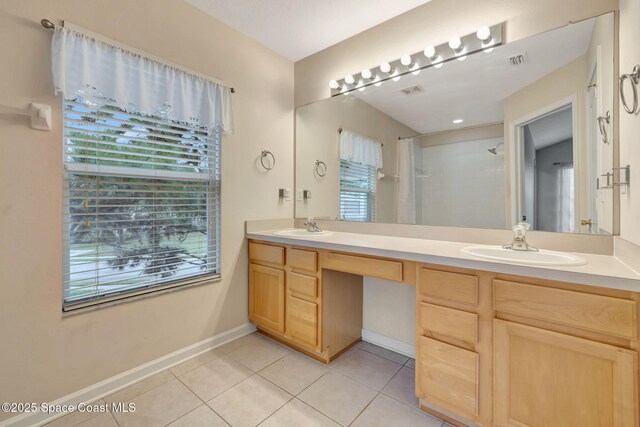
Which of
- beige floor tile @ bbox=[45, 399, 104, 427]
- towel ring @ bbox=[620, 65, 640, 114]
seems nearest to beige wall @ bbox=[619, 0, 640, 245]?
towel ring @ bbox=[620, 65, 640, 114]

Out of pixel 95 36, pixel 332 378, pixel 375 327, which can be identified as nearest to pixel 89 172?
pixel 95 36

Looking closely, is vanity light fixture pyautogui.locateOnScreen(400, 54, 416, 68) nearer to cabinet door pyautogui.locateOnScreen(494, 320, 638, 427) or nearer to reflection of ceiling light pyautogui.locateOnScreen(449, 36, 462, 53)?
reflection of ceiling light pyautogui.locateOnScreen(449, 36, 462, 53)

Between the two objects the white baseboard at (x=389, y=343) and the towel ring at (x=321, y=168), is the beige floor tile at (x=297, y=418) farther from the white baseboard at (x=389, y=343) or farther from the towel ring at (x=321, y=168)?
the towel ring at (x=321, y=168)

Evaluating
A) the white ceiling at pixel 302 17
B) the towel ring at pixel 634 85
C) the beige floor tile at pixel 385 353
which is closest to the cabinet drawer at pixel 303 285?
the beige floor tile at pixel 385 353

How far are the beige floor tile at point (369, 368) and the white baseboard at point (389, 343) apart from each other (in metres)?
0.15

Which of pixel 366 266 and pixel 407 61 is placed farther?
pixel 407 61

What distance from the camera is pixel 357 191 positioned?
2.35 m

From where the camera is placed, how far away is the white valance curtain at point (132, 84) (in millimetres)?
1404

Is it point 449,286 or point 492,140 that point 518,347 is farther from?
point 492,140

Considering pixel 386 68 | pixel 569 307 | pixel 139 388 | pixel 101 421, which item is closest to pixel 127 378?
pixel 139 388

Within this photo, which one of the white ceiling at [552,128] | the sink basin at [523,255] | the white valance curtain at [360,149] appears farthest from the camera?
the white valance curtain at [360,149]

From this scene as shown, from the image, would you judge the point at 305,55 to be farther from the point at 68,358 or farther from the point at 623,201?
the point at 68,358

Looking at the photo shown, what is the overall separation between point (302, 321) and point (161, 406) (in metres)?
0.90

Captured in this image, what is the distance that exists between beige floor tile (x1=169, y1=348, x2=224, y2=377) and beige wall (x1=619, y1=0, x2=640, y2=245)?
7.72 ft
